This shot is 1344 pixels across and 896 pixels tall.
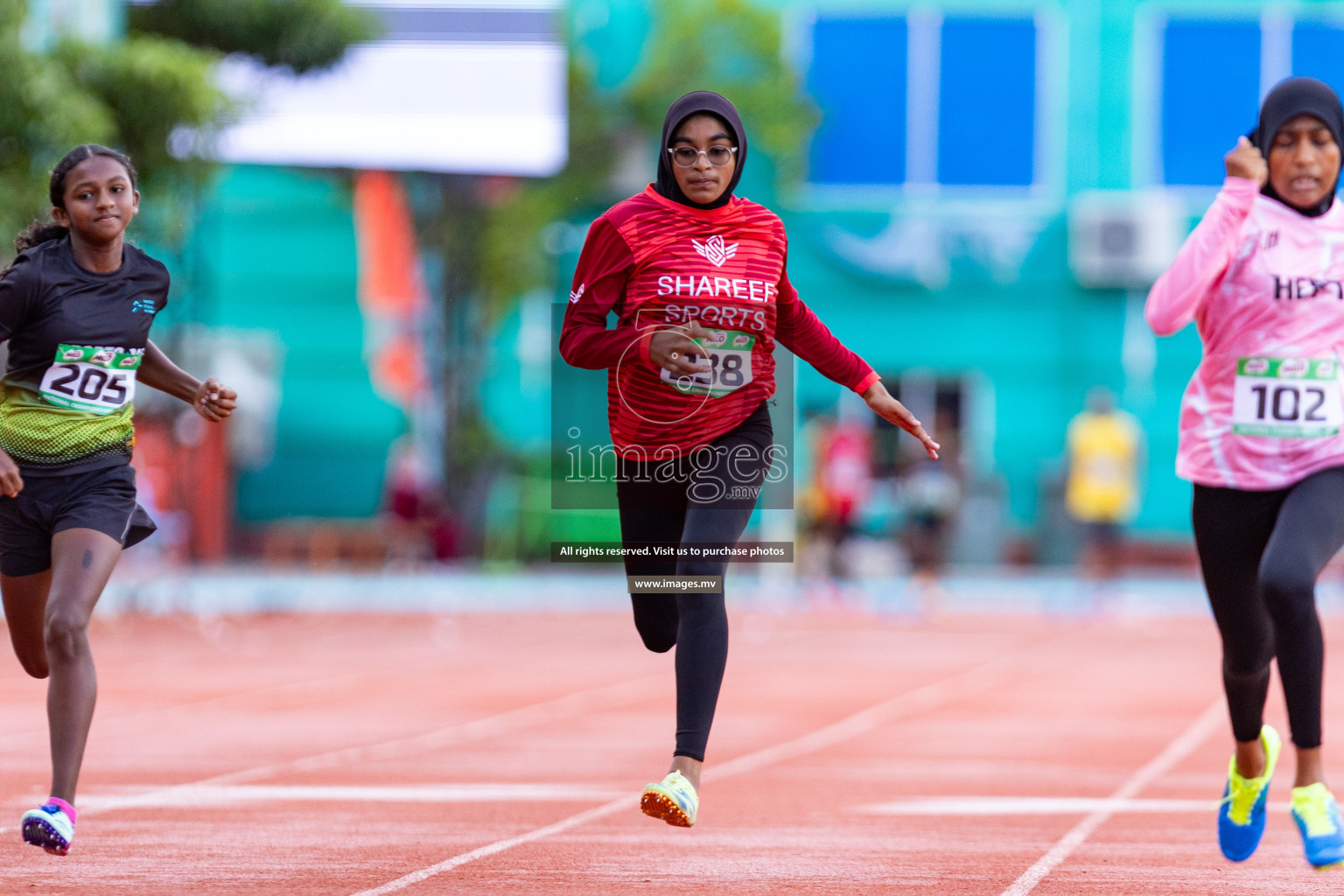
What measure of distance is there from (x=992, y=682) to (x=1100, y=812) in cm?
547

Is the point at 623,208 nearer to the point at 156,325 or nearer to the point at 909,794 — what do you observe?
the point at 909,794

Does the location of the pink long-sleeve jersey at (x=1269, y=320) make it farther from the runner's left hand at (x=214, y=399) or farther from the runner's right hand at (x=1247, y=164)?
the runner's left hand at (x=214, y=399)

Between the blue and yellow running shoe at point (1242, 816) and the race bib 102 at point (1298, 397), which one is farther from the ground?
the race bib 102 at point (1298, 397)

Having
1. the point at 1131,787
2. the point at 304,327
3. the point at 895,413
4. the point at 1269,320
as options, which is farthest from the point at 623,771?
the point at 304,327

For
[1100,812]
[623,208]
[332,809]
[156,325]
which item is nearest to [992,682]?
[1100,812]

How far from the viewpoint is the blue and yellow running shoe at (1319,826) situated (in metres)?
5.26

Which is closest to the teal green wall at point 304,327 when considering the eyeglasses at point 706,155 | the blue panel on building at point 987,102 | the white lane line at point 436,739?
the blue panel on building at point 987,102

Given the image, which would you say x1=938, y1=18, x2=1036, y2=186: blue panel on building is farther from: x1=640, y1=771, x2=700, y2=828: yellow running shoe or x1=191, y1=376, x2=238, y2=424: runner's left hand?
x1=640, y1=771, x2=700, y2=828: yellow running shoe

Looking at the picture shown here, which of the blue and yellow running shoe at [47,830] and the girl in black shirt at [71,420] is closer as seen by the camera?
the blue and yellow running shoe at [47,830]

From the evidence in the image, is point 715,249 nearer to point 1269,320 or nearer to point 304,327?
point 1269,320

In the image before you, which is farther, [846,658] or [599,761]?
[846,658]

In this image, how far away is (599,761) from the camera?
876 cm

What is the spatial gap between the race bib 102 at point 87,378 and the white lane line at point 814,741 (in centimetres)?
162

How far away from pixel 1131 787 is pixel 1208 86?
2167 centimetres
